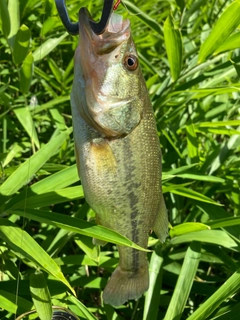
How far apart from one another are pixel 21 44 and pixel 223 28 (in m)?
0.63

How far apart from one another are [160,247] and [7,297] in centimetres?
60

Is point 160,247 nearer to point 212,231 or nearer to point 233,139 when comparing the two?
point 212,231

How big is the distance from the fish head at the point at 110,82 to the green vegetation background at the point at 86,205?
25 cm

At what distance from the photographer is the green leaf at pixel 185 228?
1.48 metres

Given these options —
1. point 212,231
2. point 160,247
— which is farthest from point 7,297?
point 212,231

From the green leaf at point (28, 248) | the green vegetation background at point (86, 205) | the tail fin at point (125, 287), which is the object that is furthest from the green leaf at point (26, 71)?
the tail fin at point (125, 287)

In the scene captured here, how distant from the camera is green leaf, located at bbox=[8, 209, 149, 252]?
1.04 m

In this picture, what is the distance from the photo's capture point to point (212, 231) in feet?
5.35

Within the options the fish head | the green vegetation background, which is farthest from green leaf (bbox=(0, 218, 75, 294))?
the fish head

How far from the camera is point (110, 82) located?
1.03 meters

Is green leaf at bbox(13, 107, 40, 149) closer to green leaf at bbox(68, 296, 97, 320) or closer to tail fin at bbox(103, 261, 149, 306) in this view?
green leaf at bbox(68, 296, 97, 320)

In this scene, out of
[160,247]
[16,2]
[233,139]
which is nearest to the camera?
[16,2]

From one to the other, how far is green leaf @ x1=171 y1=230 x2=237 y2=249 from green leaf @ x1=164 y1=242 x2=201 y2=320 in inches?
2.5

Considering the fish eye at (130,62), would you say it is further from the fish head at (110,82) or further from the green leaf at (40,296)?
the green leaf at (40,296)
